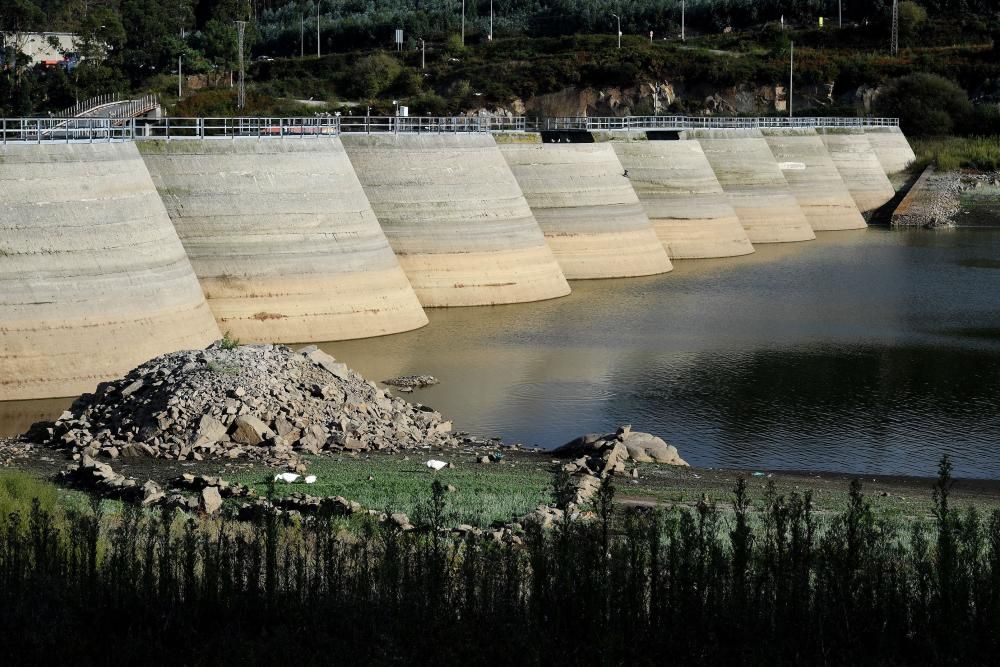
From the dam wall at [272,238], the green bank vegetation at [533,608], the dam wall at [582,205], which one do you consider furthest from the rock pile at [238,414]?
the dam wall at [582,205]

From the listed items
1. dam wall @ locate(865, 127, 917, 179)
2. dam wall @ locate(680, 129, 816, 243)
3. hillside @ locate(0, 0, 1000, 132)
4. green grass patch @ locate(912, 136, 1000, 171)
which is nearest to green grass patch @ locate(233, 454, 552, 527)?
dam wall @ locate(680, 129, 816, 243)

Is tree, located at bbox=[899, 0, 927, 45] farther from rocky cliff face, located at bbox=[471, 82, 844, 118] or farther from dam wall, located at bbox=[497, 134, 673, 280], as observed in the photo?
dam wall, located at bbox=[497, 134, 673, 280]

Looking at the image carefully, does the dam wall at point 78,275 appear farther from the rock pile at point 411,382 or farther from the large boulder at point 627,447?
the large boulder at point 627,447

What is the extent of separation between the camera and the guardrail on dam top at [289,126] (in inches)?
1269

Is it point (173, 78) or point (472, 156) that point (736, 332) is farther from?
point (173, 78)

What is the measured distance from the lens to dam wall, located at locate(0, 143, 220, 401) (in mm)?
27922

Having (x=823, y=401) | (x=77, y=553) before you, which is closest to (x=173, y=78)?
(x=823, y=401)

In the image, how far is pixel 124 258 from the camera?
29688mm

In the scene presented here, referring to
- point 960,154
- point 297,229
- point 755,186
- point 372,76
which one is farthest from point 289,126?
point 372,76

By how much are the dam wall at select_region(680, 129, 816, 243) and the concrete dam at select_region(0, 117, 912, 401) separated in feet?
20.7

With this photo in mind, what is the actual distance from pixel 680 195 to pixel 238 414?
3915 cm

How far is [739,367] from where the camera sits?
3334cm

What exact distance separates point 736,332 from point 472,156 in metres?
10.2

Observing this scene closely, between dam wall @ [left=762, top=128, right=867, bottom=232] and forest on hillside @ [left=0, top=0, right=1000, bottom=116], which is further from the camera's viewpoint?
forest on hillside @ [left=0, top=0, right=1000, bottom=116]
